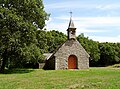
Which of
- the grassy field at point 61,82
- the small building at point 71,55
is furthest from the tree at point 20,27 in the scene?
the grassy field at point 61,82

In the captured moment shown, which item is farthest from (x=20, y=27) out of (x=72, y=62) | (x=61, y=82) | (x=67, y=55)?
(x=61, y=82)

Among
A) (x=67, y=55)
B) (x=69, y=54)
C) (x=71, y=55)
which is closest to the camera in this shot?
(x=67, y=55)

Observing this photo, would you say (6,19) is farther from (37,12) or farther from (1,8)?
(37,12)

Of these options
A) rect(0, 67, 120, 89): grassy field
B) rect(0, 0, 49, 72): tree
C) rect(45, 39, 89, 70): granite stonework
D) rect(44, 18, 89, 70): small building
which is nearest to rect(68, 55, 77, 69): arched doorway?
rect(44, 18, 89, 70): small building

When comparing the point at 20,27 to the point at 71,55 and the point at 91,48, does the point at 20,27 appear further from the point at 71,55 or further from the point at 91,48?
the point at 91,48

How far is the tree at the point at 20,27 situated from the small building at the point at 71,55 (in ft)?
25.2

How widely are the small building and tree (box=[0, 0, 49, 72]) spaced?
7.69 metres

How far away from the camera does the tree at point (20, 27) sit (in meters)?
41.6

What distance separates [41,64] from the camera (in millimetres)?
60156

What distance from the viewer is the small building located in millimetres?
52312

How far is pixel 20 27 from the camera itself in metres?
42.6

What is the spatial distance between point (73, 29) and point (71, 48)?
386cm

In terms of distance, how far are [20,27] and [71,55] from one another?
1439 centimetres

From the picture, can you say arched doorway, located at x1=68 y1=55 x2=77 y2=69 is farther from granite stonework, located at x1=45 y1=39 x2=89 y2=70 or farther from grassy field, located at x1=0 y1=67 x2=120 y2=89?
grassy field, located at x1=0 y1=67 x2=120 y2=89
